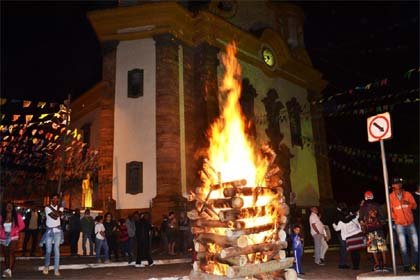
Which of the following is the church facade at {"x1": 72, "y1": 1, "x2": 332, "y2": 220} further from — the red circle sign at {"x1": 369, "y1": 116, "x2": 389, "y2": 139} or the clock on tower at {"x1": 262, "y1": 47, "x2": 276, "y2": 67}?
the red circle sign at {"x1": 369, "y1": 116, "x2": 389, "y2": 139}

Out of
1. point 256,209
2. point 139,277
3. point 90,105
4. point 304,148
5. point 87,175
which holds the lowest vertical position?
point 139,277

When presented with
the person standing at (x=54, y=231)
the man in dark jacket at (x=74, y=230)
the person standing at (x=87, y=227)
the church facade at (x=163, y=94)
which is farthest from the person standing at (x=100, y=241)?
the church facade at (x=163, y=94)

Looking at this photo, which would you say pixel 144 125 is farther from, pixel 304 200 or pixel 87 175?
pixel 304 200

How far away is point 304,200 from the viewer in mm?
29859

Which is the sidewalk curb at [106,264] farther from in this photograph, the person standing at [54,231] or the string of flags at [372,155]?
the string of flags at [372,155]

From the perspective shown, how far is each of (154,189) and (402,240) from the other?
14.2m

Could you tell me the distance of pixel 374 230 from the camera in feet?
33.5

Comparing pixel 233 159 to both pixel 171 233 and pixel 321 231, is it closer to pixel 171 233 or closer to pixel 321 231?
pixel 321 231

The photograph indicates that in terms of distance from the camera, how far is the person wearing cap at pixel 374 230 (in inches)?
390

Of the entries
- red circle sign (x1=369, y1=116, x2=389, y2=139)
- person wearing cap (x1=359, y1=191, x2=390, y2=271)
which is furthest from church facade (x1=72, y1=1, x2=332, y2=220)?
red circle sign (x1=369, y1=116, x2=389, y2=139)

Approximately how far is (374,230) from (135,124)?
15.3 m

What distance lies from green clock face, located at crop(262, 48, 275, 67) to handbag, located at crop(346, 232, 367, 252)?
773 inches

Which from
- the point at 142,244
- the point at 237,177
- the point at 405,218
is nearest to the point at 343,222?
the point at 405,218

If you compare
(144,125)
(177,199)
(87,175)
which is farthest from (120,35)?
(177,199)
